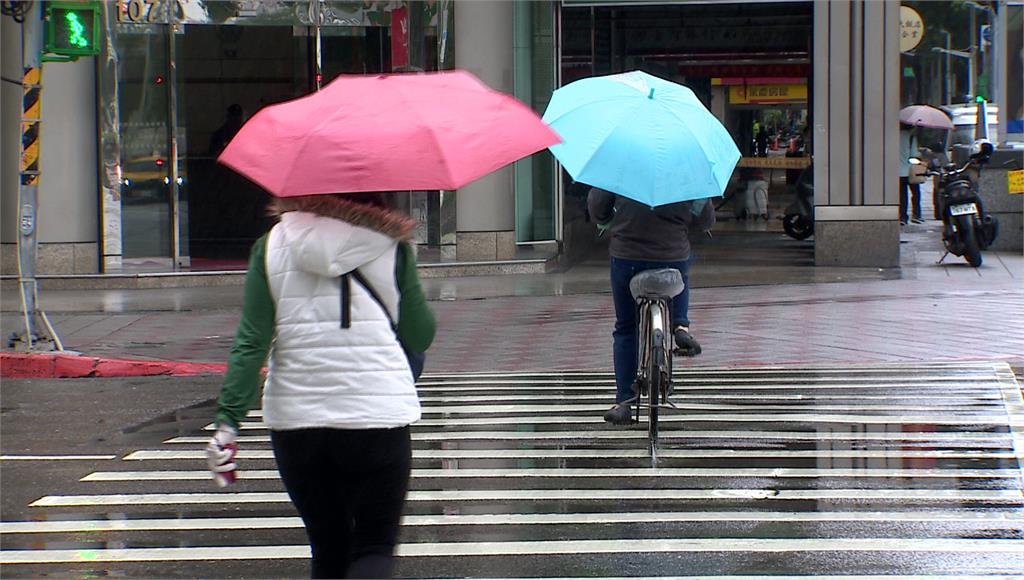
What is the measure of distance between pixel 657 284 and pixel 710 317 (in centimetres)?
614

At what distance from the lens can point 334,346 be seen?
167 inches

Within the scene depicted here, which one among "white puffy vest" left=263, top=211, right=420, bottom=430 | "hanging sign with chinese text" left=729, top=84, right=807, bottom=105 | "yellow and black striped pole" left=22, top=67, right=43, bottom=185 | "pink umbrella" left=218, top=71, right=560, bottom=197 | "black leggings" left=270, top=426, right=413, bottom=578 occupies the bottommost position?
"black leggings" left=270, top=426, right=413, bottom=578

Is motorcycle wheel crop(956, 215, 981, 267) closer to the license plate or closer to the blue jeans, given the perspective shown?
the license plate

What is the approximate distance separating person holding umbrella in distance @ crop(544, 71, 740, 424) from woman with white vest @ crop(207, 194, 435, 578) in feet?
10.8

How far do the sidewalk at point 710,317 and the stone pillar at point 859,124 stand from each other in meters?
0.66

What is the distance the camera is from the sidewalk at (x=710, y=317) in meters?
12.0

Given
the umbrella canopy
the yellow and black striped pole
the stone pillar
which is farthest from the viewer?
the umbrella canopy

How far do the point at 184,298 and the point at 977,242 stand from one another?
10109 mm

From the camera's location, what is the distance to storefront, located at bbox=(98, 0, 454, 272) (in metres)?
18.5

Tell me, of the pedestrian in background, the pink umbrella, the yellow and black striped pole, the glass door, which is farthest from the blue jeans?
the pedestrian in background

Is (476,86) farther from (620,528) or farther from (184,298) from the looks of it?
(184,298)

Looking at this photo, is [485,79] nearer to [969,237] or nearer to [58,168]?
[58,168]

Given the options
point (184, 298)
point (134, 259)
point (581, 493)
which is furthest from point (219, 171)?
point (581, 493)

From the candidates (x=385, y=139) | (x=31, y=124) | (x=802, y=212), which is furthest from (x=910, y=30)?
(x=385, y=139)
